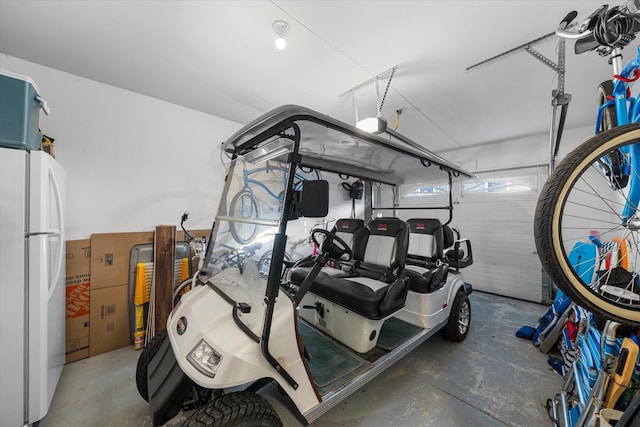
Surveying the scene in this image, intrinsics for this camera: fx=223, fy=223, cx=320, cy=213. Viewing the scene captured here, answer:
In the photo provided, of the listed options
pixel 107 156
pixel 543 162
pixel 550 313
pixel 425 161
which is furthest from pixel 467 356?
pixel 107 156

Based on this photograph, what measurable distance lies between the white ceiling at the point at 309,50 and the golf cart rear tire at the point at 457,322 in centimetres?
271

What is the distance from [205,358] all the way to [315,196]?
0.98 metres

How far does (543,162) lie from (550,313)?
2.87m

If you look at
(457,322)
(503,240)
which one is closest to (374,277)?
(457,322)

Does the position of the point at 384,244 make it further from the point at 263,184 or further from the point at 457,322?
the point at 263,184

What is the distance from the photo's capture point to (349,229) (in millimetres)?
3225

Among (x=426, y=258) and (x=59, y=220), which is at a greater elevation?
(x=59, y=220)

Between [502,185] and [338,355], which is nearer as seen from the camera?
[338,355]

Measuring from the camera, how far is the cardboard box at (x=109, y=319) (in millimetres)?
2598

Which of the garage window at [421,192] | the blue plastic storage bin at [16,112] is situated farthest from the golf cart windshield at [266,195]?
the garage window at [421,192]

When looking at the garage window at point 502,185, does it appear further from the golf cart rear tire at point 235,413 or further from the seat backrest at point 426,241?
the golf cart rear tire at point 235,413

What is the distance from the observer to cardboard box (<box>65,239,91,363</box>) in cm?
246

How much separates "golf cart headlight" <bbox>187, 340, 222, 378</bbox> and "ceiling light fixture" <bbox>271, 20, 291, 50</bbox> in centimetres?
234

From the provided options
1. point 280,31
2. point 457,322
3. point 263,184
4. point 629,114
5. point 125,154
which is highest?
point 280,31
